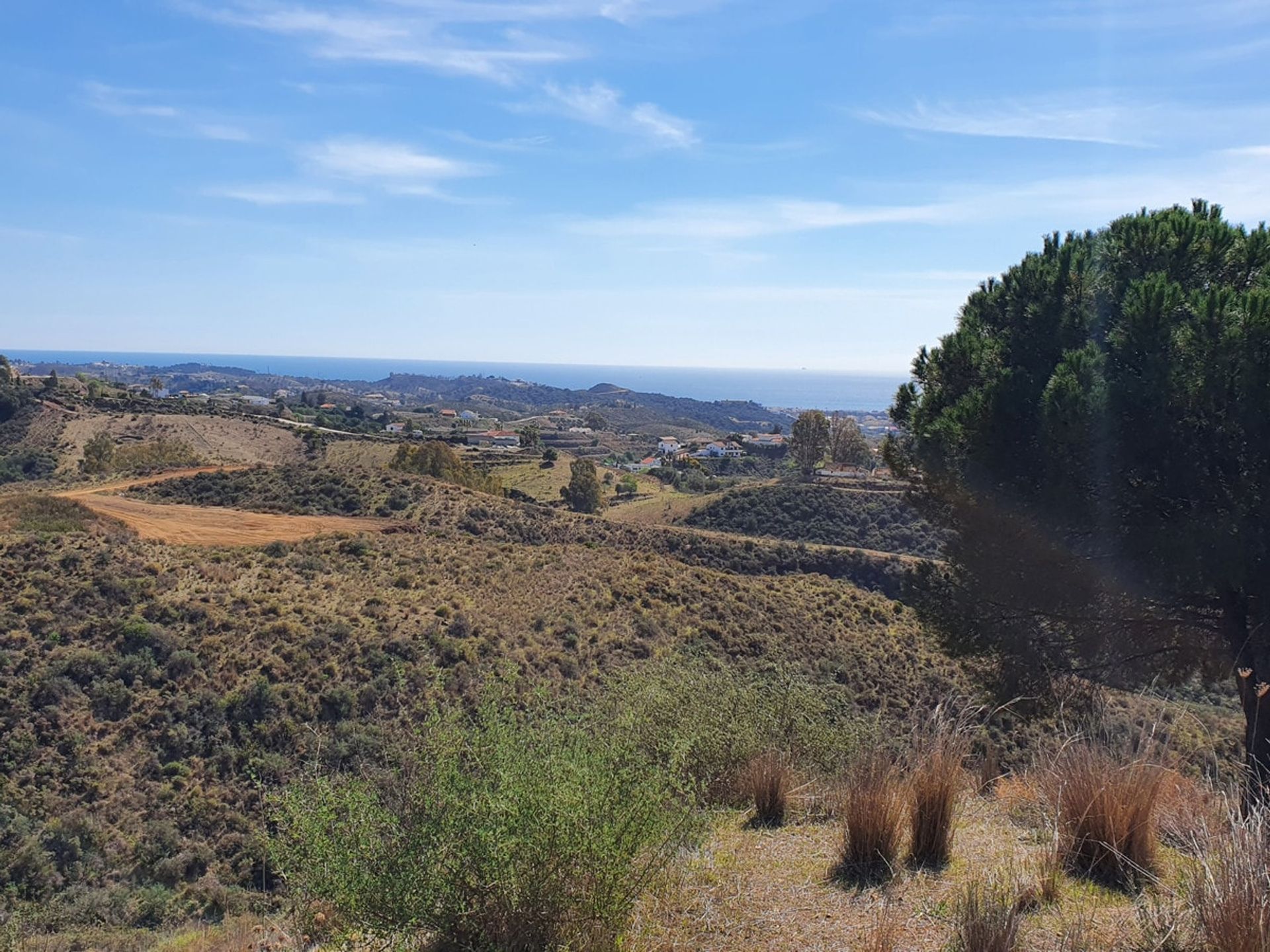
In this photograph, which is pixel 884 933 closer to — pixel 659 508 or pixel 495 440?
pixel 659 508

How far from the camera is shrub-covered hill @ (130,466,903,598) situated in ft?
102

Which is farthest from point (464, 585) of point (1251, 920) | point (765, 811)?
Answer: point (1251, 920)

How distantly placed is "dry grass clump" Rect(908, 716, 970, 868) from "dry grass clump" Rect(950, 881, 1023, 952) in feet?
3.03

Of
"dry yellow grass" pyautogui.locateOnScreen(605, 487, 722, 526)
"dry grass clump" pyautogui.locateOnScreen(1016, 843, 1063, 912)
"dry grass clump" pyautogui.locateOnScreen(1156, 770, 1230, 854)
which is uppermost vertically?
"dry grass clump" pyautogui.locateOnScreen(1156, 770, 1230, 854)

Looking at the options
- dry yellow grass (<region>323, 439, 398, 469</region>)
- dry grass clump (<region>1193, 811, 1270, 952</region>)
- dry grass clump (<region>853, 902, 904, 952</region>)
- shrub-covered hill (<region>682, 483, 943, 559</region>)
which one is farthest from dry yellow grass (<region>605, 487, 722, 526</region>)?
dry grass clump (<region>1193, 811, 1270, 952</region>)

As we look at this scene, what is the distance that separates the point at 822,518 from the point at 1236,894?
44.2 meters

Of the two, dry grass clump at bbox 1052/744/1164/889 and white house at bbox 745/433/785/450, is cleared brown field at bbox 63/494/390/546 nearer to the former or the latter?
dry grass clump at bbox 1052/744/1164/889

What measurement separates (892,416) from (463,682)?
10737 mm

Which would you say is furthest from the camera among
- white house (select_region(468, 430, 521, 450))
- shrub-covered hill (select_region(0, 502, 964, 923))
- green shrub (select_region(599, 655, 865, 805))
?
white house (select_region(468, 430, 521, 450))

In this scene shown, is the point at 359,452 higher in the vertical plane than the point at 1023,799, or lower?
lower

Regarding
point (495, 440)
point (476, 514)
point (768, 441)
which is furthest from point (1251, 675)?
point (768, 441)

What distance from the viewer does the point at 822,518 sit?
46094 mm

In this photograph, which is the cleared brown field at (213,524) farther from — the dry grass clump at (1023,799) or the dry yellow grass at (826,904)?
the dry grass clump at (1023,799)

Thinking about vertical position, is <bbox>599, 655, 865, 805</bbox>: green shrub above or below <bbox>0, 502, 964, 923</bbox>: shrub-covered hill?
above
